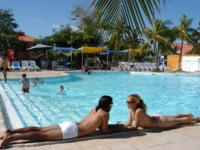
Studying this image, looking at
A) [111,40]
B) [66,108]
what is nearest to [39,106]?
[66,108]

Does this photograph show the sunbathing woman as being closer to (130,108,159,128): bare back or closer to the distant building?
(130,108,159,128): bare back

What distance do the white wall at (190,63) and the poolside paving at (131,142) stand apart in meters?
22.0

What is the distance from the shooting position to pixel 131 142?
126 inches

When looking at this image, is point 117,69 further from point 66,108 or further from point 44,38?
point 66,108

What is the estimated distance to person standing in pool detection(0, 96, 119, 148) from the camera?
3032mm

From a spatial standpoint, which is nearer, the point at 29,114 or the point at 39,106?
the point at 29,114

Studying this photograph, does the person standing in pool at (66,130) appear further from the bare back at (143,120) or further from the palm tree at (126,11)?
the palm tree at (126,11)

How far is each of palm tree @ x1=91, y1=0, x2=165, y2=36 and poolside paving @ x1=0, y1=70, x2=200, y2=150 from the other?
1757 millimetres

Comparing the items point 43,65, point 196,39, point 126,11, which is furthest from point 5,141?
point 196,39

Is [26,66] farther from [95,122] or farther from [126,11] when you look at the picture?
[126,11]

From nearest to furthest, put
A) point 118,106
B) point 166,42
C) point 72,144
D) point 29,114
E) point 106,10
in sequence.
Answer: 1. point 106,10
2. point 72,144
3. point 29,114
4. point 118,106
5. point 166,42

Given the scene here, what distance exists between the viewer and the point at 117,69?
2469 cm

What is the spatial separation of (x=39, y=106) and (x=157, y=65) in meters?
19.9

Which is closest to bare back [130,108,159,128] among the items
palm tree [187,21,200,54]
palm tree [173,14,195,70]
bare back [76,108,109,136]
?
bare back [76,108,109,136]
